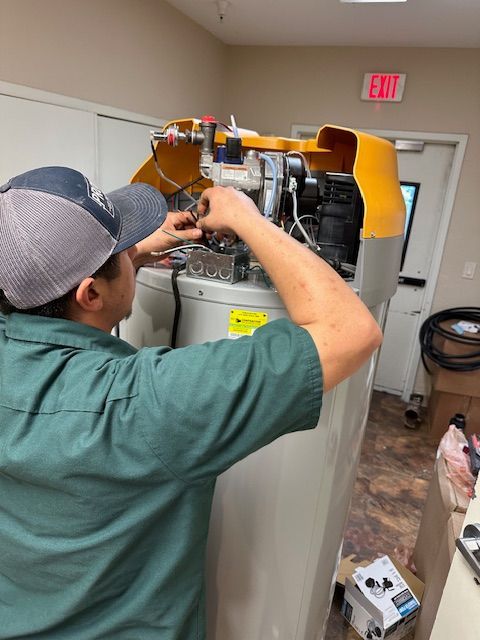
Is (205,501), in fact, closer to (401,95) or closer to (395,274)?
(395,274)

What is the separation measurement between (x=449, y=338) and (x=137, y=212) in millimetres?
2768

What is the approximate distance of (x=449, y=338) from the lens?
3.01m

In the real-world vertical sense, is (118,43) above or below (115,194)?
above

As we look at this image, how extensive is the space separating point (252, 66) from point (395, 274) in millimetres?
2979

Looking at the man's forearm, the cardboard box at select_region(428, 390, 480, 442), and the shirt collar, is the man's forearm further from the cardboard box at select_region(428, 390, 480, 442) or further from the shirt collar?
the cardboard box at select_region(428, 390, 480, 442)

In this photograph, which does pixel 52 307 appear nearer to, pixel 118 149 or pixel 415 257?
pixel 118 149

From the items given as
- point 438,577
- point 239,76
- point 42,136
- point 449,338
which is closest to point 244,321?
point 438,577

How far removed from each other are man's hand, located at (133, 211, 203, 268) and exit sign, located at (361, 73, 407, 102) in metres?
2.67

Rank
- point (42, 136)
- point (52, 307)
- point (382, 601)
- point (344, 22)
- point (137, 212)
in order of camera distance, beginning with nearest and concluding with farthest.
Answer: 1. point (52, 307)
2. point (137, 212)
3. point (382, 601)
4. point (42, 136)
5. point (344, 22)

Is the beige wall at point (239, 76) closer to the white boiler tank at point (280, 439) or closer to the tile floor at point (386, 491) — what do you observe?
the tile floor at point (386, 491)

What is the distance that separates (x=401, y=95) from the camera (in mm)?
3055

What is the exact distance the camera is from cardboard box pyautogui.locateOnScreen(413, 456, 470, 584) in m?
1.54

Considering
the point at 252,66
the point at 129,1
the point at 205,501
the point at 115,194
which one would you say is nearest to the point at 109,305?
the point at 115,194

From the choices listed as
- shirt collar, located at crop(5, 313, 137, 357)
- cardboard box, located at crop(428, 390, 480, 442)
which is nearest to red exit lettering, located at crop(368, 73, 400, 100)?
cardboard box, located at crop(428, 390, 480, 442)
